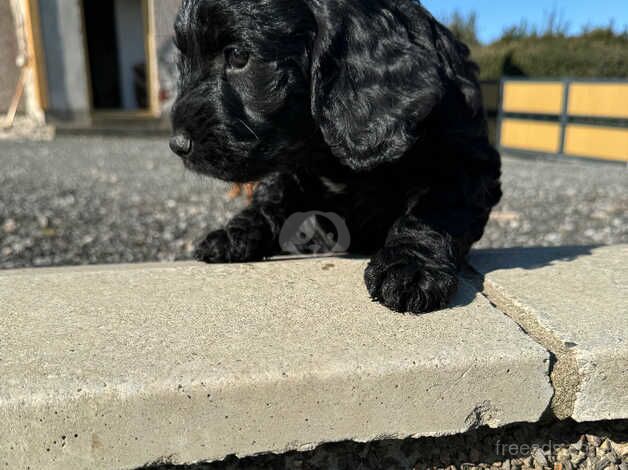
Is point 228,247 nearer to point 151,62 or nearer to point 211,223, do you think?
point 211,223

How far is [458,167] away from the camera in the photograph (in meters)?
1.81

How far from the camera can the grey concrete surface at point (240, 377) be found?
1192 mm

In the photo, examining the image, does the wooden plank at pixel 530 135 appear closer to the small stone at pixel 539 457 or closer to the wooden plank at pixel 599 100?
the wooden plank at pixel 599 100

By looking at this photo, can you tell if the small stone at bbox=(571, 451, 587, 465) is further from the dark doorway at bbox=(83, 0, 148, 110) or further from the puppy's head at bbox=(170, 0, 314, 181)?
the dark doorway at bbox=(83, 0, 148, 110)

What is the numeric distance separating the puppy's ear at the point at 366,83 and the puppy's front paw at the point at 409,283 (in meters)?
0.28

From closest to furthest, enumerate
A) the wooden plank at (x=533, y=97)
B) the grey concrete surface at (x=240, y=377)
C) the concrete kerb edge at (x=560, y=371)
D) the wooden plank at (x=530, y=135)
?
the grey concrete surface at (x=240, y=377) → the concrete kerb edge at (x=560, y=371) → the wooden plank at (x=533, y=97) → the wooden plank at (x=530, y=135)

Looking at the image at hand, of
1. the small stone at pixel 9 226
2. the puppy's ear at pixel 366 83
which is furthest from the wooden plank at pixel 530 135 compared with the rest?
the puppy's ear at pixel 366 83

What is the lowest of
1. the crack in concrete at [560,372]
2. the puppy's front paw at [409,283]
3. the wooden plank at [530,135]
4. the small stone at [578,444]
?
the wooden plank at [530,135]

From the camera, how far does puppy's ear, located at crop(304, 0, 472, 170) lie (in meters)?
1.57

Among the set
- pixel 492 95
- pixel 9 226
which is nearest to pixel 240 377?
pixel 9 226

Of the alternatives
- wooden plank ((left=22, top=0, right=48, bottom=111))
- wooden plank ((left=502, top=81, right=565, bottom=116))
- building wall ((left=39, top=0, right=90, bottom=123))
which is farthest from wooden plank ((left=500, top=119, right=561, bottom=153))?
wooden plank ((left=22, top=0, right=48, bottom=111))

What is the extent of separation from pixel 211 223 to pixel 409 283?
3.24 metres

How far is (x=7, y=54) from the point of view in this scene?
34.8 ft

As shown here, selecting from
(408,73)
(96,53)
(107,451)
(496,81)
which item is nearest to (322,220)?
(408,73)
